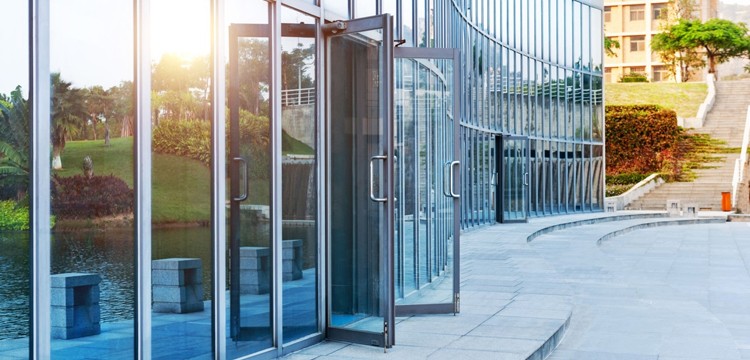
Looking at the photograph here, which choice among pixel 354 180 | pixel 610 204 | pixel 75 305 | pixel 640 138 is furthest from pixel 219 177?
pixel 640 138

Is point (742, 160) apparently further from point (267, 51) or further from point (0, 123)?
point (0, 123)

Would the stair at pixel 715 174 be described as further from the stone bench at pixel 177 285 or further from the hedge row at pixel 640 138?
the stone bench at pixel 177 285

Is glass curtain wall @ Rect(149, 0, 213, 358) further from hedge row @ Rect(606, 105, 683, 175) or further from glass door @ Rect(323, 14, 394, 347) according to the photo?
hedge row @ Rect(606, 105, 683, 175)

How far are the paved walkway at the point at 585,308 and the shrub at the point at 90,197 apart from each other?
2023mm

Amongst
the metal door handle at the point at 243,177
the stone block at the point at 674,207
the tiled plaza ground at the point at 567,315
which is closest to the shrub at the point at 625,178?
the stone block at the point at 674,207

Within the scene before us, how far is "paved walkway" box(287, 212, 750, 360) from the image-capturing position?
705 cm

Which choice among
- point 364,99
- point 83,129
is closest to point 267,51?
point 364,99

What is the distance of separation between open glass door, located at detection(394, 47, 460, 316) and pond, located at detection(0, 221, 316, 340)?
127 inches

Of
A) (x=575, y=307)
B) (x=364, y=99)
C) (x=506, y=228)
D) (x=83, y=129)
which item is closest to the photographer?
(x=83, y=129)

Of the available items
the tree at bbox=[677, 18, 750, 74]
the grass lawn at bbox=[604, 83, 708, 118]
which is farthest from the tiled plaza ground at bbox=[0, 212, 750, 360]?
the tree at bbox=[677, 18, 750, 74]

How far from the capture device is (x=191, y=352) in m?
5.57

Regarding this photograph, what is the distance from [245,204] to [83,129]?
157cm

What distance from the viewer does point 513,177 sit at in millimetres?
25781

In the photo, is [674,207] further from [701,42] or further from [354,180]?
[701,42]
